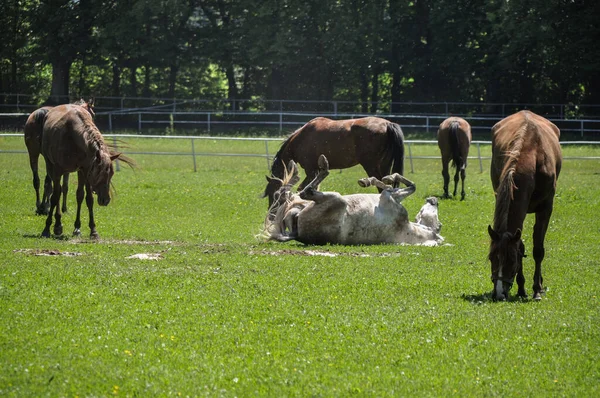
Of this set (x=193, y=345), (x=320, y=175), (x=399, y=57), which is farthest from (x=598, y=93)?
(x=193, y=345)

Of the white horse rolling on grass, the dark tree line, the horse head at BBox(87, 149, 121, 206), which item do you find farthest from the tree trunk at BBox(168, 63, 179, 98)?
the white horse rolling on grass

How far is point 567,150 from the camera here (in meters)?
34.9

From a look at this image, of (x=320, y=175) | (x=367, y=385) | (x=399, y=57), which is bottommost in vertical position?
(x=367, y=385)

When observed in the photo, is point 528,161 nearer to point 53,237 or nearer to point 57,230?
point 53,237

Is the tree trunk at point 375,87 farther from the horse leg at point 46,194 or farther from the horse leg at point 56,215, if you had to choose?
the horse leg at point 56,215

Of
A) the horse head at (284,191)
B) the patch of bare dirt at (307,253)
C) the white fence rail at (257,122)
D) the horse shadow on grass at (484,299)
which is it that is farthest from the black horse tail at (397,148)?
the white fence rail at (257,122)

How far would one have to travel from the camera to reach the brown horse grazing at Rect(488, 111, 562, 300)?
8680 mm

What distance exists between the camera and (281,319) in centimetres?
812

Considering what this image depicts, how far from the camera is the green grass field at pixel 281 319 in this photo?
6.43 meters

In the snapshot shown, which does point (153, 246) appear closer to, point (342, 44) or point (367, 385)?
point (367, 385)

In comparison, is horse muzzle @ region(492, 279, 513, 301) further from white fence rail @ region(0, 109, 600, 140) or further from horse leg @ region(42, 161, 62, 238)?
white fence rail @ region(0, 109, 600, 140)

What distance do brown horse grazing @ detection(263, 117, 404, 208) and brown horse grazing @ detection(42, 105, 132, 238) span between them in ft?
12.9

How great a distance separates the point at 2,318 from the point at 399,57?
43.7 metres

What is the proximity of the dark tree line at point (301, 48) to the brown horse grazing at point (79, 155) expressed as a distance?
3341cm
